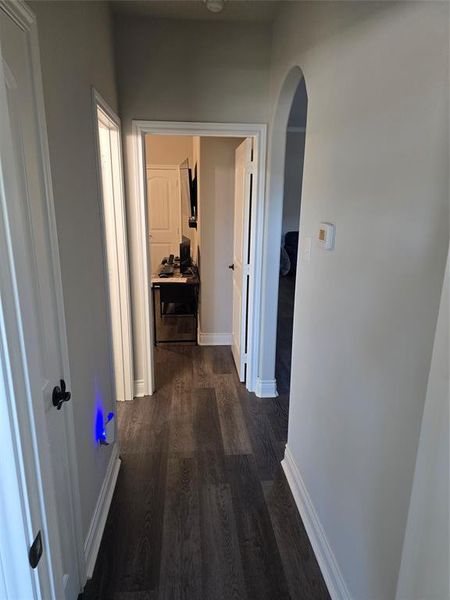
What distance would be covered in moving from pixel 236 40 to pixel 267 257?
151cm

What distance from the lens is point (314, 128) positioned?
6.03ft

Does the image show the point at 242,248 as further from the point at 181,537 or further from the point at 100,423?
the point at 181,537

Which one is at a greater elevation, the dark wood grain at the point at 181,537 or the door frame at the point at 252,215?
the door frame at the point at 252,215

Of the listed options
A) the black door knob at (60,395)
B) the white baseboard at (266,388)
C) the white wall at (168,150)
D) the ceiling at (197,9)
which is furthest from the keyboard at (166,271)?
the black door knob at (60,395)

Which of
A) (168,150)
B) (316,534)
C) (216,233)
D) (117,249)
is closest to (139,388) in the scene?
(117,249)

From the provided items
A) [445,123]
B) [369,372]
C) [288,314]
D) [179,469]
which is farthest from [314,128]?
[288,314]

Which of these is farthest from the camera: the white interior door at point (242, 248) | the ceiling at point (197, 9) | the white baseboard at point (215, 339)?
the white baseboard at point (215, 339)

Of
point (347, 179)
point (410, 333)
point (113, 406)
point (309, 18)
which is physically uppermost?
point (309, 18)

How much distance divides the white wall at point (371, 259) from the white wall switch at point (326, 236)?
0.21ft

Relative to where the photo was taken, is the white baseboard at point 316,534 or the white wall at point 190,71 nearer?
the white baseboard at point 316,534

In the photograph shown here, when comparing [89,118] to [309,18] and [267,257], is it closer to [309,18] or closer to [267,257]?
[309,18]

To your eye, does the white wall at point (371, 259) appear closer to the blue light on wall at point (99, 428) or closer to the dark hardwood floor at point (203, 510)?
the dark hardwood floor at point (203, 510)

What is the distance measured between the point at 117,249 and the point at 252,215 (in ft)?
3.42

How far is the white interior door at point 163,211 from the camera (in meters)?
6.29
